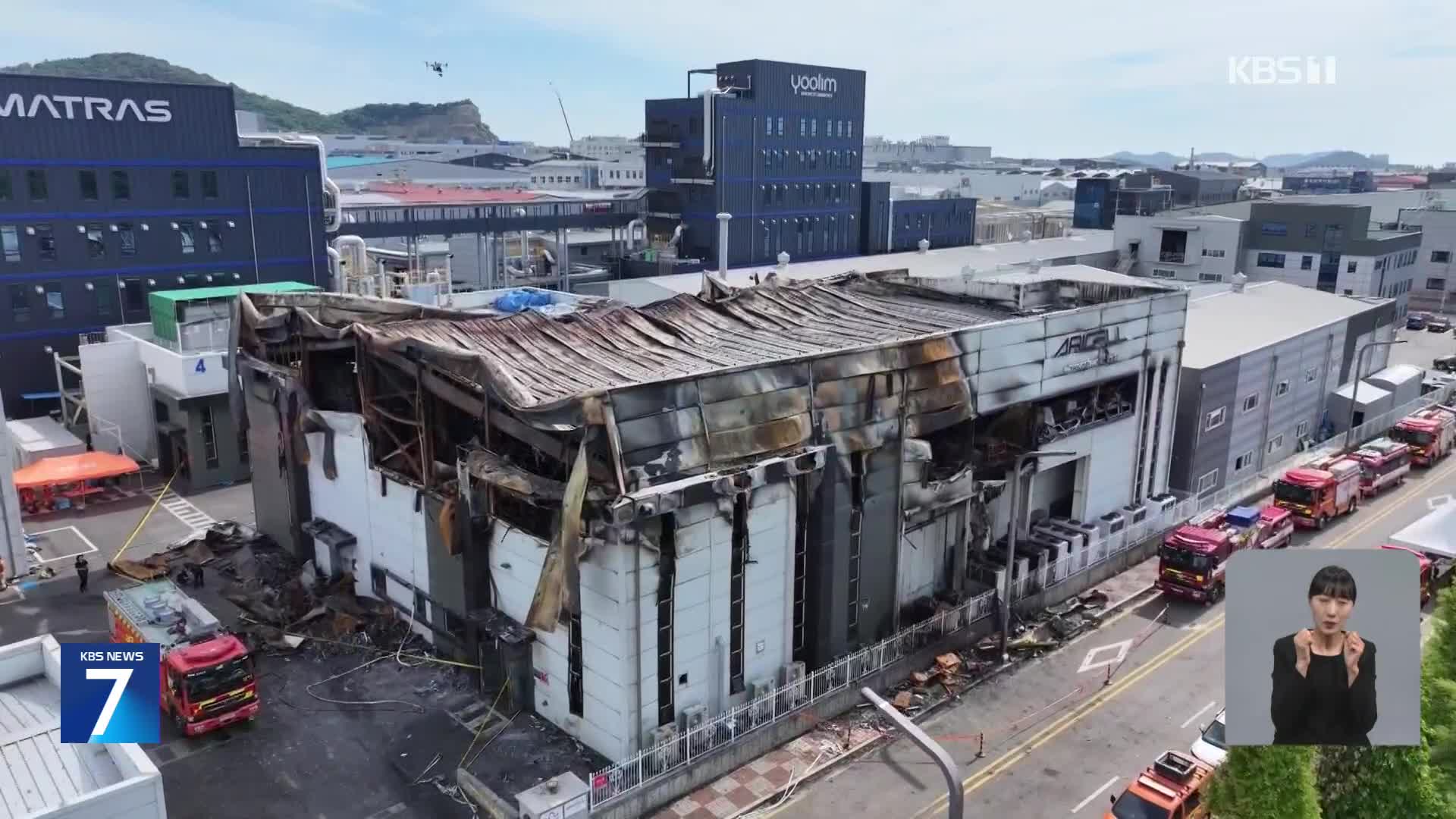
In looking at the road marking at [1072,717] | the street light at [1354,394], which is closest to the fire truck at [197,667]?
the road marking at [1072,717]

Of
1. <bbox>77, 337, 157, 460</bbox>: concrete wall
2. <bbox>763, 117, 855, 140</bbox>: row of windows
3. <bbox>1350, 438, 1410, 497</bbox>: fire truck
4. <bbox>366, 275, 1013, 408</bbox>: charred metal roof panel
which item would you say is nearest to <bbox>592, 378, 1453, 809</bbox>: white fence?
<bbox>366, 275, 1013, 408</bbox>: charred metal roof panel

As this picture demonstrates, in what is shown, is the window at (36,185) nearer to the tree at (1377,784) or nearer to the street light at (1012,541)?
the street light at (1012,541)

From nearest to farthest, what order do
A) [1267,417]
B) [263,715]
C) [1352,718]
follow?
[1352,718]
[263,715]
[1267,417]

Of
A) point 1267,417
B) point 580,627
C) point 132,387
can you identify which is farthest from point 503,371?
point 1267,417

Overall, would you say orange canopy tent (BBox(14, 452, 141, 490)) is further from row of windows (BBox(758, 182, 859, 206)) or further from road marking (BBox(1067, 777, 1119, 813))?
row of windows (BBox(758, 182, 859, 206))

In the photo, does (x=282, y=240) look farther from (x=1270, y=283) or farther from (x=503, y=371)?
(x=1270, y=283)
